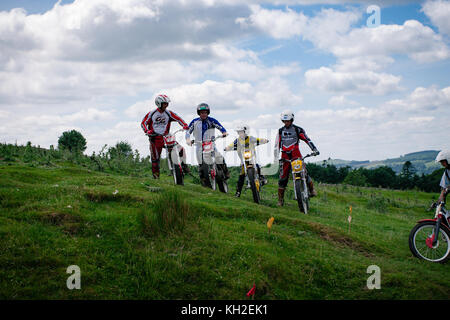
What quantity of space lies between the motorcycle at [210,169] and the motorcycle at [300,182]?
2946mm

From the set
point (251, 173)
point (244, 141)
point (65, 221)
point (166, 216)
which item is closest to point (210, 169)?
point (244, 141)

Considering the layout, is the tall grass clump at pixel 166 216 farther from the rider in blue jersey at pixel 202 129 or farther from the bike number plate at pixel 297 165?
the rider in blue jersey at pixel 202 129

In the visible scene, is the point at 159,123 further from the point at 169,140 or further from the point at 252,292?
the point at 252,292

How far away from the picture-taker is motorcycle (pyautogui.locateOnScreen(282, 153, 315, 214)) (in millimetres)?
12602

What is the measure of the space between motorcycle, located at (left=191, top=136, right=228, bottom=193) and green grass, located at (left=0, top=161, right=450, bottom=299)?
182 inches

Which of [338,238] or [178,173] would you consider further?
[178,173]

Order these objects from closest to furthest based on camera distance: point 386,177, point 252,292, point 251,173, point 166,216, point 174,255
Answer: point 252,292 < point 174,255 < point 166,216 < point 251,173 < point 386,177

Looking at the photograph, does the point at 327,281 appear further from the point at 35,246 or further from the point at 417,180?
the point at 417,180

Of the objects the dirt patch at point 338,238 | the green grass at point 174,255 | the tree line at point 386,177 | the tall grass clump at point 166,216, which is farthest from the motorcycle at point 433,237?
the tree line at point 386,177

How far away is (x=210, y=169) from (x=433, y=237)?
791 cm

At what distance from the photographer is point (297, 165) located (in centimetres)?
1273

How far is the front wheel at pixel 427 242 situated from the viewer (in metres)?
8.72

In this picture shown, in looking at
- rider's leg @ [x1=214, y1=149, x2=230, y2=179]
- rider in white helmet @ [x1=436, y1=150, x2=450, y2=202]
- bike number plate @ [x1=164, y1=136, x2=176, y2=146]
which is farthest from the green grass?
rider's leg @ [x1=214, y1=149, x2=230, y2=179]
